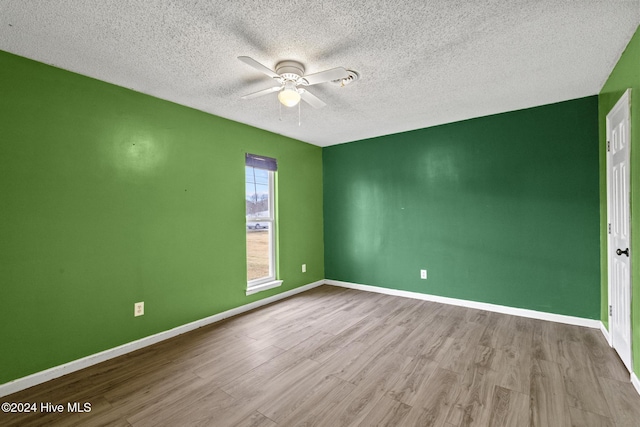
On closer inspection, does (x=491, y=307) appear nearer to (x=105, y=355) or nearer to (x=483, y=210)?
(x=483, y=210)

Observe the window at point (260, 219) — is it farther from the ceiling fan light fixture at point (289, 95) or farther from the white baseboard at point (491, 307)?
the ceiling fan light fixture at point (289, 95)

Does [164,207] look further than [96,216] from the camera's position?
Yes

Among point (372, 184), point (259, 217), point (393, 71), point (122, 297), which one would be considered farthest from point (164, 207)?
point (372, 184)

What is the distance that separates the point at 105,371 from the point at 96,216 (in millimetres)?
1266

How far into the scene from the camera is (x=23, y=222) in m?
2.15

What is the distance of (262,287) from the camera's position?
13.0 ft

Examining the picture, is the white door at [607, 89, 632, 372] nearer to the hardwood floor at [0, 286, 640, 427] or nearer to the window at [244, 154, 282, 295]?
the hardwood floor at [0, 286, 640, 427]

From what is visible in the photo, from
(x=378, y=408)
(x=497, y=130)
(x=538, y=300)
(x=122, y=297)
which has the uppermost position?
(x=497, y=130)

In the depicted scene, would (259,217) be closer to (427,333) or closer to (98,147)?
(98,147)

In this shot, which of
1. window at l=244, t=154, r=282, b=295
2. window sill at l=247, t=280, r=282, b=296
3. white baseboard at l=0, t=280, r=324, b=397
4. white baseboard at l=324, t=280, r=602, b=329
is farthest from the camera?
window at l=244, t=154, r=282, b=295

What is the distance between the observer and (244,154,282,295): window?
392 cm

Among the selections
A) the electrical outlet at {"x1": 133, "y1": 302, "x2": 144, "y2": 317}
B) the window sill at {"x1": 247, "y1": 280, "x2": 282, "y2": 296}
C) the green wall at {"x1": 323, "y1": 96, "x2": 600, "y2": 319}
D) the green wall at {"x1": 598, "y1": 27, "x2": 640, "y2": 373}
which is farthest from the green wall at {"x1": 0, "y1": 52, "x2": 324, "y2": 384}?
the green wall at {"x1": 598, "y1": 27, "x2": 640, "y2": 373}

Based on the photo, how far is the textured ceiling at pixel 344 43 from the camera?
5.52 feet

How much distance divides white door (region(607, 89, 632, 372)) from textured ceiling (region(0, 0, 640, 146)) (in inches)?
19.7
